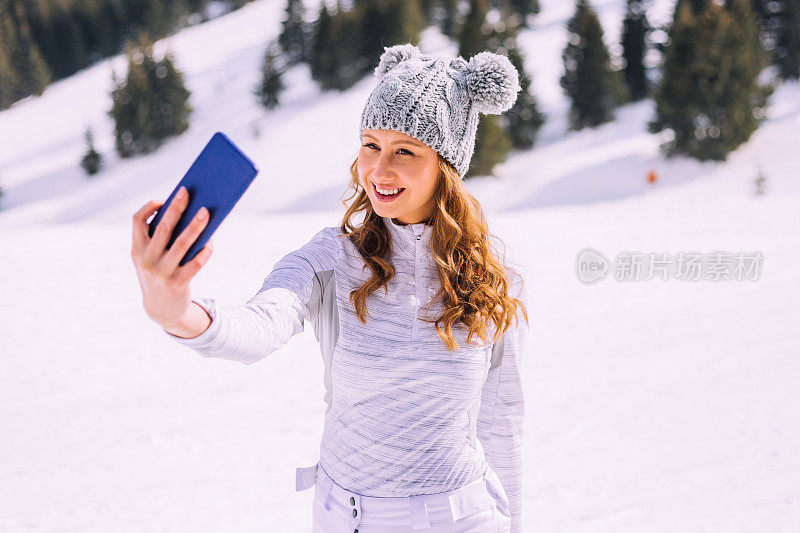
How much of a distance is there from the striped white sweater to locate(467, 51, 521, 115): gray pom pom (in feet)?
1.42

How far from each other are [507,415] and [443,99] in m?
1.00

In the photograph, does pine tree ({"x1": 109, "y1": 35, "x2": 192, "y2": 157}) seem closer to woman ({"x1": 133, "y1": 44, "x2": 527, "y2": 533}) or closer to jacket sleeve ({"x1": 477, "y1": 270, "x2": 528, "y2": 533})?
woman ({"x1": 133, "y1": 44, "x2": 527, "y2": 533})

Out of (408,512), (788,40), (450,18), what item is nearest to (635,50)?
(788,40)

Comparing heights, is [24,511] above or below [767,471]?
above

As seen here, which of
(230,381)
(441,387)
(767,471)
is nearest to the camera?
(441,387)

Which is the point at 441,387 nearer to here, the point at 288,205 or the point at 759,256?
the point at 759,256

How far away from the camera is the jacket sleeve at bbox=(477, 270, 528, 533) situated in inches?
83.2

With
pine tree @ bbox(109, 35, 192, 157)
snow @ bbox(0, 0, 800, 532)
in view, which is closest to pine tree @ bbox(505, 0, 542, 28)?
pine tree @ bbox(109, 35, 192, 157)

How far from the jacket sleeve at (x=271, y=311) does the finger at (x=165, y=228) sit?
0.56 ft

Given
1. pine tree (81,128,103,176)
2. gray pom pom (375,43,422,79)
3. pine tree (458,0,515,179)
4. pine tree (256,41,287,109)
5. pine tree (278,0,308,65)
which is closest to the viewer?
gray pom pom (375,43,422,79)

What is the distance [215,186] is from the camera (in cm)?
122

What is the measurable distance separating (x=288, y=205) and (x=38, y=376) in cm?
1838

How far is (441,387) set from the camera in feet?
6.04

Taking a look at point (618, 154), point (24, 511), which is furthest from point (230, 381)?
point (618, 154)
